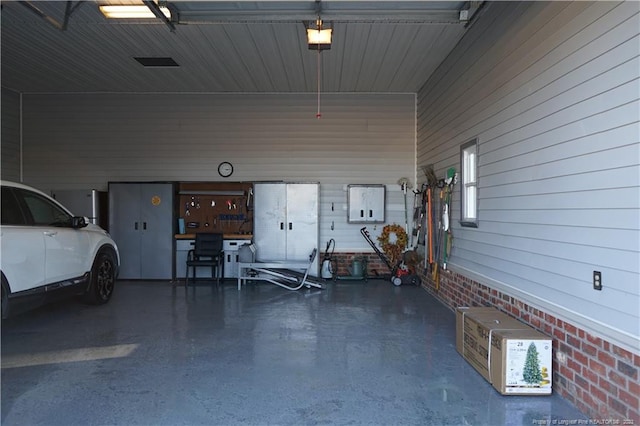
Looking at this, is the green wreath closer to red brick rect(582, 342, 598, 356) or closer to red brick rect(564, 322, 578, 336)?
red brick rect(564, 322, 578, 336)

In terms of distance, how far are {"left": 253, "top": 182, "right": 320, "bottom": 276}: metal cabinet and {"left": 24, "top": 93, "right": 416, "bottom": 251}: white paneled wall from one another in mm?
429

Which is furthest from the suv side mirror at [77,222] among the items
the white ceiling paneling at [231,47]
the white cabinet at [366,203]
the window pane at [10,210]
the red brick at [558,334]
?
the red brick at [558,334]

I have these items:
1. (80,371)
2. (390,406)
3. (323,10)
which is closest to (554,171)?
(390,406)

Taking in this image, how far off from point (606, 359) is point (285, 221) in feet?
20.6

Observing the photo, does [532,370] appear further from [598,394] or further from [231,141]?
[231,141]

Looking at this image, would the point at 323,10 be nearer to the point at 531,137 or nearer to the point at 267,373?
the point at 531,137

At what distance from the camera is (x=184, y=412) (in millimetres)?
2977

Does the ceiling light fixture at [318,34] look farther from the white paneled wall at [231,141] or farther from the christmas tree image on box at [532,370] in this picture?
the christmas tree image on box at [532,370]

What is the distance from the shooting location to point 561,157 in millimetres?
3293

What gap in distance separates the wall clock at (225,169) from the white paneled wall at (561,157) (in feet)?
16.7

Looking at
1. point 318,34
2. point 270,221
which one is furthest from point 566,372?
point 270,221

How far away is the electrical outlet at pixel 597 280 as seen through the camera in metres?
2.80

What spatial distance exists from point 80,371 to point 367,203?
6048mm

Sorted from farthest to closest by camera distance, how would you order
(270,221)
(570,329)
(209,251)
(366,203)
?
(366,203)
(270,221)
(209,251)
(570,329)
